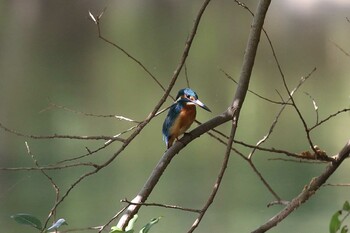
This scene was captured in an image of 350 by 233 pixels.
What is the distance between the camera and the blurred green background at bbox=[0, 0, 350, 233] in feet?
9.91

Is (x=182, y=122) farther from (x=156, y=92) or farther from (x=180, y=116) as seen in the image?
(x=156, y=92)

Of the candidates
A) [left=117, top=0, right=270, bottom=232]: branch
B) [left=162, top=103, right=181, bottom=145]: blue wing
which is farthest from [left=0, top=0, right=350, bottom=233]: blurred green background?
[left=117, top=0, right=270, bottom=232]: branch

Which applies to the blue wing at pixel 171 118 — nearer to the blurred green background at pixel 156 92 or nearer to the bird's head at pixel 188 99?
the bird's head at pixel 188 99

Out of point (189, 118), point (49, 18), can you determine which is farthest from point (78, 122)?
point (189, 118)

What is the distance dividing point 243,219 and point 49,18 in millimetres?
1553

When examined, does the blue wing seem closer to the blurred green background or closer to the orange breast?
the orange breast

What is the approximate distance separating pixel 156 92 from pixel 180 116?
2197 mm

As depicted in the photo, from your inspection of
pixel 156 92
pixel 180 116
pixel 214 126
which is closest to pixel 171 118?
pixel 180 116

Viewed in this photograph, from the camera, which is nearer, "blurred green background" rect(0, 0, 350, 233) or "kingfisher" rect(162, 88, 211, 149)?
"kingfisher" rect(162, 88, 211, 149)

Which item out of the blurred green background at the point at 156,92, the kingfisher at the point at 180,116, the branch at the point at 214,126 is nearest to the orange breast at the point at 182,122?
the kingfisher at the point at 180,116

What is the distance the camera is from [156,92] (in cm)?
327

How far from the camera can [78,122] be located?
3.27m

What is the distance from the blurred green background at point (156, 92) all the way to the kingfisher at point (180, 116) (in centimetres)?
175

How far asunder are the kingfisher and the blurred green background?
1.75 m
